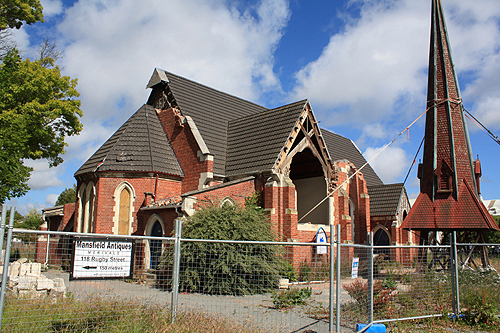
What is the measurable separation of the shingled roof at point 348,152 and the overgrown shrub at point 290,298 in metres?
23.3

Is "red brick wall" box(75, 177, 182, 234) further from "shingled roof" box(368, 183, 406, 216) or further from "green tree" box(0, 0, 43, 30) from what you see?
"shingled roof" box(368, 183, 406, 216)

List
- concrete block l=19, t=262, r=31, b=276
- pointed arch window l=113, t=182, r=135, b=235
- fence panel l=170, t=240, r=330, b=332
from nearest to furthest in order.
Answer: fence panel l=170, t=240, r=330, b=332 → concrete block l=19, t=262, r=31, b=276 → pointed arch window l=113, t=182, r=135, b=235

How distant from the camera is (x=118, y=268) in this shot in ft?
19.1

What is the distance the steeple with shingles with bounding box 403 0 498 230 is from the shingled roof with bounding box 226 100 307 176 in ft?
20.4

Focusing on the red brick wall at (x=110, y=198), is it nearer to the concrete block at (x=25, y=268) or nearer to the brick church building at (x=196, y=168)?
the brick church building at (x=196, y=168)

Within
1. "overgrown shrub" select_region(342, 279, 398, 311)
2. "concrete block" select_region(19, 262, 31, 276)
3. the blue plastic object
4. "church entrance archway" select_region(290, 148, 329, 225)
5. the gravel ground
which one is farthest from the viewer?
"church entrance archway" select_region(290, 148, 329, 225)

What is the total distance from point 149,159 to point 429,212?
41.9ft

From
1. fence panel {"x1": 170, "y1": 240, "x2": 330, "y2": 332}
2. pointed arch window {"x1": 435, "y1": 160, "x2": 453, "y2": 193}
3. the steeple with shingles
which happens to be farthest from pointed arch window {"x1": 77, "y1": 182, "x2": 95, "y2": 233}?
pointed arch window {"x1": 435, "y1": 160, "x2": 453, "y2": 193}

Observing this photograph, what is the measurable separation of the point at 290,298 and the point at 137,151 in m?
12.4

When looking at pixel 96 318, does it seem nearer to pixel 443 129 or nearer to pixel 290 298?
pixel 290 298

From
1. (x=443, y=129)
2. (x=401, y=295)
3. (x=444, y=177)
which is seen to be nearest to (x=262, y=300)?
(x=401, y=295)

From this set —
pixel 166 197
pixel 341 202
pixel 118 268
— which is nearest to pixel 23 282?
pixel 118 268

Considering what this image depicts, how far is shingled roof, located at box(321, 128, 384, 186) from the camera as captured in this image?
1346 inches

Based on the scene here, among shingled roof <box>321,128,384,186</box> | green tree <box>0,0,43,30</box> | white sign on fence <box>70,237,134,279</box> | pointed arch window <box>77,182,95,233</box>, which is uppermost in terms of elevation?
green tree <box>0,0,43,30</box>
